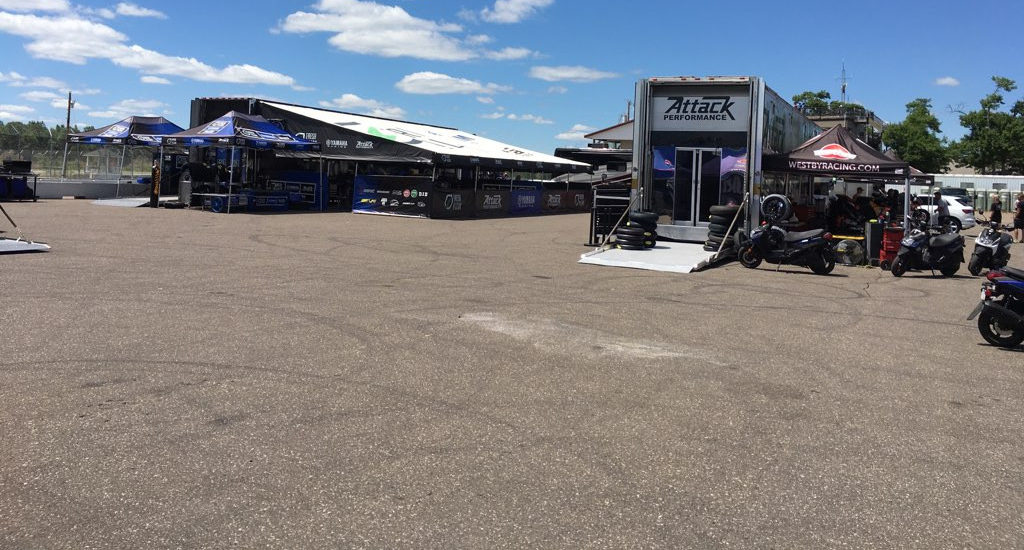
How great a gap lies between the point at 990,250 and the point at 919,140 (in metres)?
68.0

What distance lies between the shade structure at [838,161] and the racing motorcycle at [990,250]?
6.94ft

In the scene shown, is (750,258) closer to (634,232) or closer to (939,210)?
(634,232)

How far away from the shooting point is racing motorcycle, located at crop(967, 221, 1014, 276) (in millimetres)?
15906

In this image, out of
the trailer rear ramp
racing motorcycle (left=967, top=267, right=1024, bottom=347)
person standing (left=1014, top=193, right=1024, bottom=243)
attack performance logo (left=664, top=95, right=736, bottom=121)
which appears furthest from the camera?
person standing (left=1014, top=193, right=1024, bottom=243)

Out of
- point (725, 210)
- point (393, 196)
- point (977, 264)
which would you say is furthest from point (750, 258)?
point (393, 196)

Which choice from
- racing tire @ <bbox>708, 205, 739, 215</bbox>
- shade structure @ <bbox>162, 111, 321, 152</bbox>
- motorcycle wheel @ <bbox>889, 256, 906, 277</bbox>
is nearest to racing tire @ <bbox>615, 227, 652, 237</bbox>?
racing tire @ <bbox>708, 205, 739, 215</bbox>

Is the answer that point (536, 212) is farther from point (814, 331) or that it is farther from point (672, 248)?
point (814, 331)

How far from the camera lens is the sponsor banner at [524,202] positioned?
36.3 meters

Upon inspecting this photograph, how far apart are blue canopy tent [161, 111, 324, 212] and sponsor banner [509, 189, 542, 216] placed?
8918 millimetres

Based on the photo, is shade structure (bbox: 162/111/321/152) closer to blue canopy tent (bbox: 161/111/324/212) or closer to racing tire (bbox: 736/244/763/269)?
blue canopy tent (bbox: 161/111/324/212)

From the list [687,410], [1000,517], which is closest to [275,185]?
[687,410]

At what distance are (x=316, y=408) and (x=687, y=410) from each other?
2623mm

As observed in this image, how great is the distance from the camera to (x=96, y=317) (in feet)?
28.3

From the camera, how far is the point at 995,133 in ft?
210
